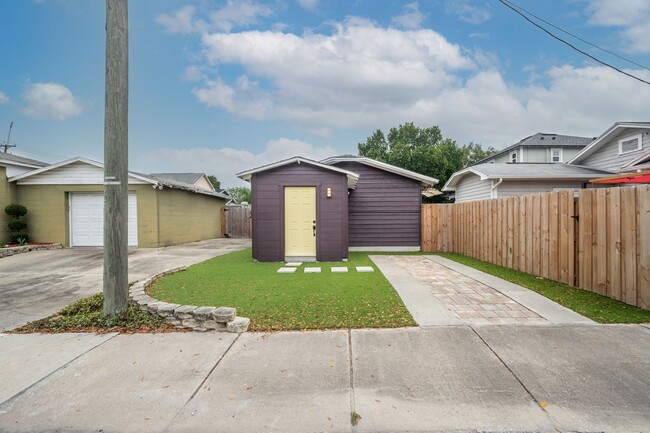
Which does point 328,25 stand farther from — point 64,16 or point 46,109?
point 46,109

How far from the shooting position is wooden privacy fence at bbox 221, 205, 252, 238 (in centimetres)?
2111

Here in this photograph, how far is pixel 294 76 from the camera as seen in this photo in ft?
47.5

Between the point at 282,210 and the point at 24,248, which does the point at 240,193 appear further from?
the point at 282,210

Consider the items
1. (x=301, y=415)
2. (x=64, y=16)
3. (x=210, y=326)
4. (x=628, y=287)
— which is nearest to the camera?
(x=301, y=415)

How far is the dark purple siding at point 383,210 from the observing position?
12203 millimetres

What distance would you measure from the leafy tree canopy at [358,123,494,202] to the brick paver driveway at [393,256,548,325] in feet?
78.2

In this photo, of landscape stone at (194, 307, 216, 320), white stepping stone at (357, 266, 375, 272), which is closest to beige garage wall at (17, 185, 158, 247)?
white stepping stone at (357, 266, 375, 272)

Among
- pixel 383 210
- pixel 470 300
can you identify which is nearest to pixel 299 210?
pixel 383 210

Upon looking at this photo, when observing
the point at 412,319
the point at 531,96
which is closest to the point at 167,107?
the point at 412,319

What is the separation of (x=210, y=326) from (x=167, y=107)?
14.1m

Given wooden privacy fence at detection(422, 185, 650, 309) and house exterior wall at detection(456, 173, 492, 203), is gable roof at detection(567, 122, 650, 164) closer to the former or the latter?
house exterior wall at detection(456, 173, 492, 203)

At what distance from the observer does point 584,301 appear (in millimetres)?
4758

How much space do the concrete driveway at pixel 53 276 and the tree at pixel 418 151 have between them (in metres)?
25.3

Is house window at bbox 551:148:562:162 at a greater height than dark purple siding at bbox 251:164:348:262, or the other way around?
house window at bbox 551:148:562:162
